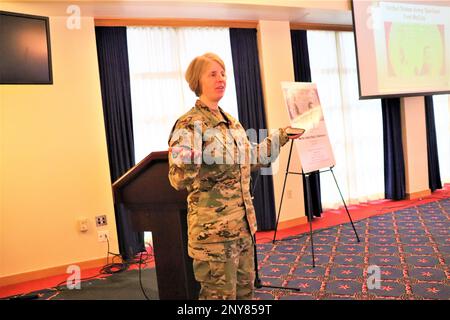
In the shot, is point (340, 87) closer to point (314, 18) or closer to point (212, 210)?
point (314, 18)

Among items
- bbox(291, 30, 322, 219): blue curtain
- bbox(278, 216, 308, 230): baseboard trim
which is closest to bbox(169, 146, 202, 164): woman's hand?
bbox(278, 216, 308, 230): baseboard trim

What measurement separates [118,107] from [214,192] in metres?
2.81

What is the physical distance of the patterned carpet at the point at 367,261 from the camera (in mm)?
2615

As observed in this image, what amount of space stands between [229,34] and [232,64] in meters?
0.35

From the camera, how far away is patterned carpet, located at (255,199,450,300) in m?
2.62

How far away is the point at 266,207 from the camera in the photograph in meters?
4.60

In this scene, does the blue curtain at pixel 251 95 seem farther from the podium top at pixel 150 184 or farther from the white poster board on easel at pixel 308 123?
the podium top at pixel 150 184

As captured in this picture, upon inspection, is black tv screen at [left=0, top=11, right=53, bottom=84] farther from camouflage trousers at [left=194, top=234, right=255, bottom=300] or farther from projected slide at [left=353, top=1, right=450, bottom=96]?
projected slide at [left=353, top=1, right=450, bottom=96]

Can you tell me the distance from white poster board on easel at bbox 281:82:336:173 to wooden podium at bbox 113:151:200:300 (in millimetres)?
1818

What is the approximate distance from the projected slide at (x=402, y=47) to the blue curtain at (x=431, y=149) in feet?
1.93

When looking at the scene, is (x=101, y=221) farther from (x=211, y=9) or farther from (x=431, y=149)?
(x=431, y=149)

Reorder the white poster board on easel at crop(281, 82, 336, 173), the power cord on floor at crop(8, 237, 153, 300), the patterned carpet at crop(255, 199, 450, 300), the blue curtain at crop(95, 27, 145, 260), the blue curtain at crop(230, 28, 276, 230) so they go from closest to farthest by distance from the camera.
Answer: the patterned carpet at crop(255, 199, 450, 300) → the power cord on floor at crop(8, 237, 153, 300) → the white poster board on easel at crop(281, 82, 336, 173) → the blue curtain at crop(95, 27, 145, 260) → the blue curtain at crop(230, 28, 276, 230)

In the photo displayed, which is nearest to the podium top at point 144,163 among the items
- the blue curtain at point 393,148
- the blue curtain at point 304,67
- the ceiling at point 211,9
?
A: the ceiling at point 211,9
